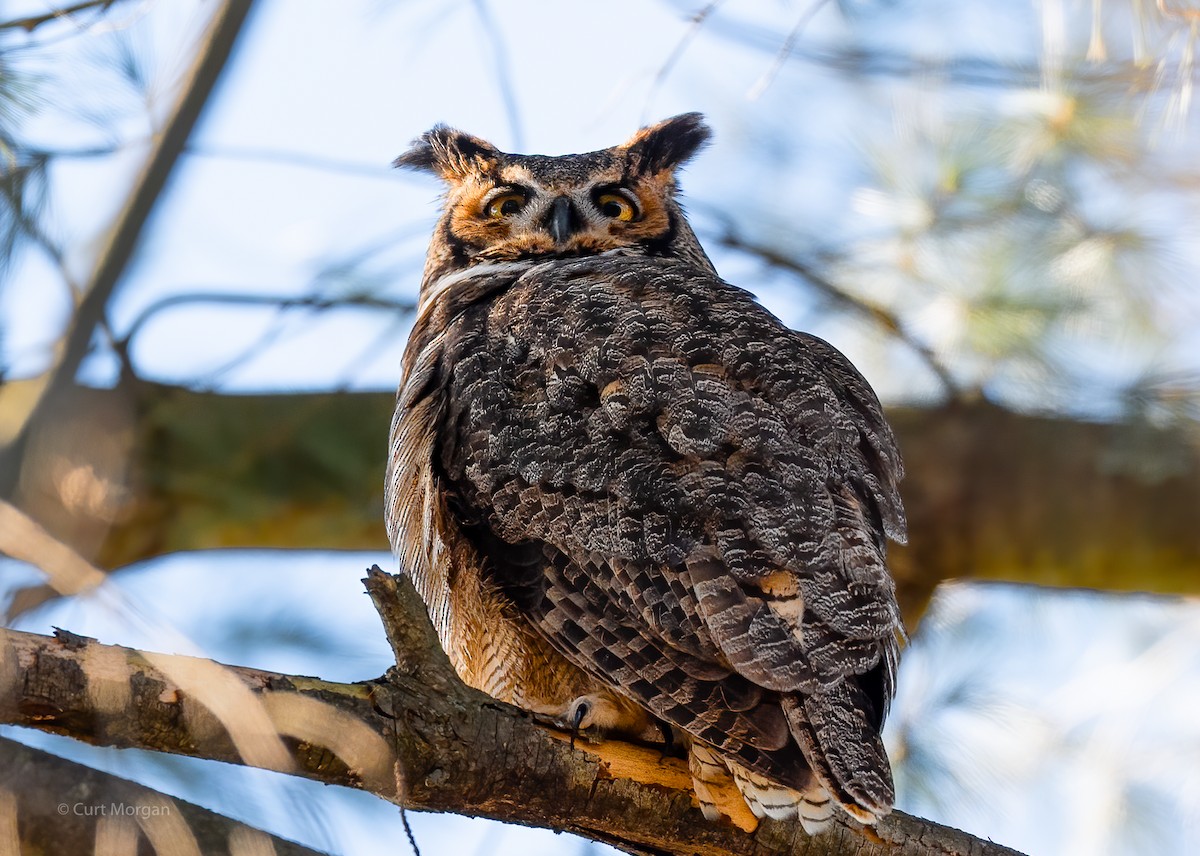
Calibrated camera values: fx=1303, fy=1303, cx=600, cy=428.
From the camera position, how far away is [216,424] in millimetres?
4469

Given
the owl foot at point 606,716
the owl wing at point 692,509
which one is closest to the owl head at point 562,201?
the owl wing at point 692,509

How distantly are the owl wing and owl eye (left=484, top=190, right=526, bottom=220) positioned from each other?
958 millimetres

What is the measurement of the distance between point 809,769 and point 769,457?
1.98 ft

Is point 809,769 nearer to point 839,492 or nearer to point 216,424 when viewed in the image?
point 839,492

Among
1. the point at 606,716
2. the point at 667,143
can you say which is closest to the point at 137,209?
the point at 606,716

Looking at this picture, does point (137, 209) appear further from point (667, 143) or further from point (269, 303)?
point (667, 143)

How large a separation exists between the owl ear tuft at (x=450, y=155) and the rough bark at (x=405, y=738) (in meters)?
2.17

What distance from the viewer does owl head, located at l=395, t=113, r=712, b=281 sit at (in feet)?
12.1

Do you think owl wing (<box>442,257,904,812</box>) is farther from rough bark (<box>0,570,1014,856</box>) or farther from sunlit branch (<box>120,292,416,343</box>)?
sunlit branch (<box>120,292,416,343</box>)

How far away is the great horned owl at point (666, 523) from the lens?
214cm

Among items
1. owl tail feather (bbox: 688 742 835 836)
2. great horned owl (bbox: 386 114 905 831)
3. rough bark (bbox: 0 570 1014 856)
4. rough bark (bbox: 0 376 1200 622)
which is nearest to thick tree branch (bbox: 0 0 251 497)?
great horned owl (bbox: 386 114 905 831)

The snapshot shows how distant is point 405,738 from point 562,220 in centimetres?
194

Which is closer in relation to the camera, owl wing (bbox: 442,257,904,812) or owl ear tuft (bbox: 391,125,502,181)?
owl wing (bbox: 442,257,904,812)

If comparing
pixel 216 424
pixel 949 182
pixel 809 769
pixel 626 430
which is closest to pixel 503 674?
pixel 626 430
